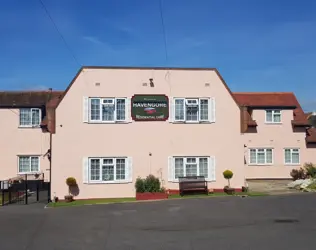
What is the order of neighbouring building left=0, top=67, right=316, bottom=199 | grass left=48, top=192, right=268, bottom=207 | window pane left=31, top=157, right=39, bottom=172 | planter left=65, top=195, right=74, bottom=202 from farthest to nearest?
1. window pane left=31, top=157, right=39, bottom=172
2. neighbouring building left=0, top=67, right=316, bottom=199
3. planter left=65, top=195, right=74, bottom=202
4. grass left=48, top=192, right=268, bottom=207

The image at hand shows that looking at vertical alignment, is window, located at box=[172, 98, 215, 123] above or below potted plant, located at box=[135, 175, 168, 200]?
above

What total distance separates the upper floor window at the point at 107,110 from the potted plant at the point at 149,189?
3668 mm

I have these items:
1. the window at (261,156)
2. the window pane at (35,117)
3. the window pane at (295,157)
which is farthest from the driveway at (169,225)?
the window pane at (295,157)

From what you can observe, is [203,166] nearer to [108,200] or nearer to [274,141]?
[108,200]

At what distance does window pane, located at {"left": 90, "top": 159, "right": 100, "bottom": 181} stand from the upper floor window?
237cm

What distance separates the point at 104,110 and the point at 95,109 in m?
0.51

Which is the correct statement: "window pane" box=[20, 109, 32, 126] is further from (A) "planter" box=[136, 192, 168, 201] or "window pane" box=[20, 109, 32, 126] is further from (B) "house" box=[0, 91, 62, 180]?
(A) "planter" box=[136, 192, 168, 201]

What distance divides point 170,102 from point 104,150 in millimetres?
4683

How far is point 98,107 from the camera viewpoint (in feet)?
78.3

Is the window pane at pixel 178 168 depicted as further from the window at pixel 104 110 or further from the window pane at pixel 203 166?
the window at pixel 104 110

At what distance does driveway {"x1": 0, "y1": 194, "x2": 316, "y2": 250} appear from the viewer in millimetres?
11602

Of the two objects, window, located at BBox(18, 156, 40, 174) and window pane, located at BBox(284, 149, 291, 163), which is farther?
window pane, located at BBox(284, 149, 291, 163)

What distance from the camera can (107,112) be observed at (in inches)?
941

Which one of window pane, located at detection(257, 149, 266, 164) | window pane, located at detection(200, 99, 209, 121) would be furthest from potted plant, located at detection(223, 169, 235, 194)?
window pane, located at detection(257, 149, 266, 164)
